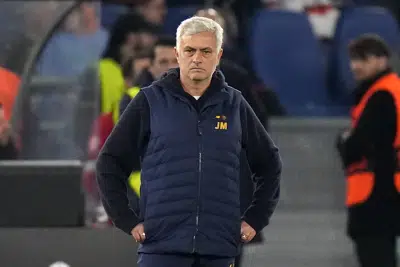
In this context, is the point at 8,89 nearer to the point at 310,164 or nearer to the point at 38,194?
the point at 38,194

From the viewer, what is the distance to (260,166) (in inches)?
215

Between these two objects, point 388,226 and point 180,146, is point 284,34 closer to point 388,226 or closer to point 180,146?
point 388,226

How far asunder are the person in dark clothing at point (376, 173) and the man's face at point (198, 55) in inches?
113

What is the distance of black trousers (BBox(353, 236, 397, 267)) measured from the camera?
7.99m

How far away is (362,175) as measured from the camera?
805cm

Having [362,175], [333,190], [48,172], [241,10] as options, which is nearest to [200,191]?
[48,172]

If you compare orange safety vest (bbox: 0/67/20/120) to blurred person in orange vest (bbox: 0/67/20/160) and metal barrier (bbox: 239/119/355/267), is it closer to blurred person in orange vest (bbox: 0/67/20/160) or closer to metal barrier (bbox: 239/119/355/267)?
blurred person in orange vest (bbox: 0/67/20/160)

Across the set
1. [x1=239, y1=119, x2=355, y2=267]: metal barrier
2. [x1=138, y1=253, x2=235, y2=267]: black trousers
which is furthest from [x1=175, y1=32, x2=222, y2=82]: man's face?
[x1=239, y1=119, x2=355, y2=267]: metal barrier

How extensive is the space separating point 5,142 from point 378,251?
8.28 ft

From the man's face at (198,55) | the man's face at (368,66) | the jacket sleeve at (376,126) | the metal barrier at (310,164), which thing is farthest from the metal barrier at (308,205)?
the man's face at (198,55)

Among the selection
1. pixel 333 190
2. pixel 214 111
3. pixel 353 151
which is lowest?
pixel 333 190

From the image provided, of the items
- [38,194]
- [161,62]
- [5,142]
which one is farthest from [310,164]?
[161,62]

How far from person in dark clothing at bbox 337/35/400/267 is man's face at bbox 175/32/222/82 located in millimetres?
2879

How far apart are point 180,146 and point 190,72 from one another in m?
0.29
